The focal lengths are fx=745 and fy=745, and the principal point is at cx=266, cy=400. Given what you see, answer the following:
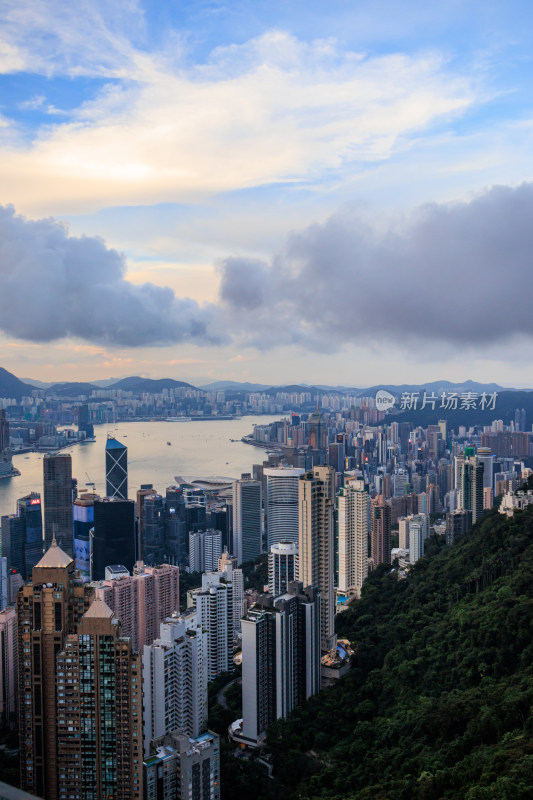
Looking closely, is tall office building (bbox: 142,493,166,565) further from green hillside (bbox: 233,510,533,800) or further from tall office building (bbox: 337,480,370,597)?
green hillside (bbox: 233,510,533,800)

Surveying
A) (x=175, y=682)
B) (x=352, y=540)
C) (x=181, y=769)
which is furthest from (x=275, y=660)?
(x=352, y=540)

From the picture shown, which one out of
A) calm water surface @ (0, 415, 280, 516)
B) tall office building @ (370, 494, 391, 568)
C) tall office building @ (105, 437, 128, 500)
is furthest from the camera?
calm water surface @ (0, 415, 280, 516)

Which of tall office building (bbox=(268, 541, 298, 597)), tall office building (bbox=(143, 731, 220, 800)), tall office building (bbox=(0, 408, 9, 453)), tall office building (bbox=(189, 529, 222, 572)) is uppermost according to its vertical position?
tall office building (bbox=(0, 408, 9, 453))

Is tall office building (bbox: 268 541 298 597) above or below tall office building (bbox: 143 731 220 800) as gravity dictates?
above

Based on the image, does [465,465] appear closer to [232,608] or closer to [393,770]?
[232,608]

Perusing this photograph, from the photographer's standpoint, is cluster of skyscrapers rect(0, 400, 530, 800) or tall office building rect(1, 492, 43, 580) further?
tall office building rect(1, 492, 43, 580)

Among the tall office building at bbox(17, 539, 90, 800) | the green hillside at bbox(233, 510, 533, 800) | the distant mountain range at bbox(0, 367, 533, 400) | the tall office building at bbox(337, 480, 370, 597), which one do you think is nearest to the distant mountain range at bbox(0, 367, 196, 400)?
the distant mountain range at bbox(0, 367, 533, 400)

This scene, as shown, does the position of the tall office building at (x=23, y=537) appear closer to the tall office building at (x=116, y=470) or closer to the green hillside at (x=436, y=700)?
the tall office building at (x=116, y=470)

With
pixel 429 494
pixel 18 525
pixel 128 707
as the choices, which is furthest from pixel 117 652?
pixel 429 494
